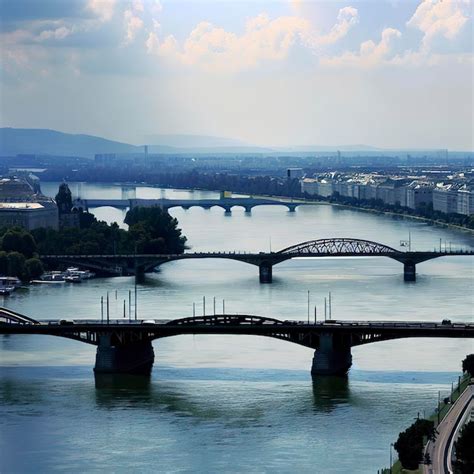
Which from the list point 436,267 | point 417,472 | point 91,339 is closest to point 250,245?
point 436,267

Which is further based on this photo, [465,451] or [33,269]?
[33,269]

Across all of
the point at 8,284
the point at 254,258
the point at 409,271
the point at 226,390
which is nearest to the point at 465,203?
the point at 254,258

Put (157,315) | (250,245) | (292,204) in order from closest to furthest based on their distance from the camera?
(157,315) < (250,245) < (292,204)


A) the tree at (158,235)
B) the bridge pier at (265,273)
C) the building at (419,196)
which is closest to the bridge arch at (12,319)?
the bridge pier at (265,273)

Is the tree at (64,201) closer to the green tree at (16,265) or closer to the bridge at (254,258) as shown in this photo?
the bridge at (254,258)

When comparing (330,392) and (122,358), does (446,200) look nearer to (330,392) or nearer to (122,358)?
(122,358)

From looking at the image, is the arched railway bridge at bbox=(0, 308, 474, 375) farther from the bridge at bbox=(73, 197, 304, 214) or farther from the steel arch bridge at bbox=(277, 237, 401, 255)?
the bridge at bbox=(73, 197, 304, 214)

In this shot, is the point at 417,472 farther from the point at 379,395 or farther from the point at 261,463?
the point at 379,395
